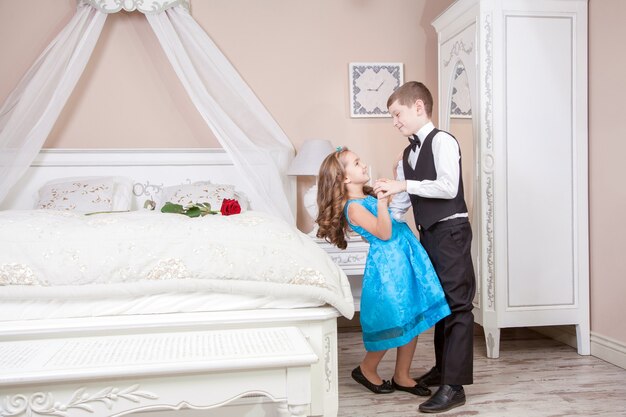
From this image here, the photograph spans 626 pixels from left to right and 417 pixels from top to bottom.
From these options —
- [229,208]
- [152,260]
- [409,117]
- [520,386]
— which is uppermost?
[409,117]

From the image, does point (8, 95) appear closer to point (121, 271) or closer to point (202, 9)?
point (202, 9)

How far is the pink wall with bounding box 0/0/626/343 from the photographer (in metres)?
3.95

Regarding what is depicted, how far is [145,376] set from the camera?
166cm

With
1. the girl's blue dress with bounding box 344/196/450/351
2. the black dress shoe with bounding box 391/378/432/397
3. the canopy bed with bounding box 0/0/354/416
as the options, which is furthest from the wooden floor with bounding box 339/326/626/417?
the canopy bed with bounding box 0/0/354/416

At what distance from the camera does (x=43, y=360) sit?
169cm

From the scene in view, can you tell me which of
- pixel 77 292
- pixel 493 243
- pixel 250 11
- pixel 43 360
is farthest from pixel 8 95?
pixel 493 243

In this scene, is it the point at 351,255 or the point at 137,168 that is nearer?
the point at 351,255

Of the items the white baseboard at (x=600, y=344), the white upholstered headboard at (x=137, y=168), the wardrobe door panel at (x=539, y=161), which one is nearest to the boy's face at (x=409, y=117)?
the wardrobe door panel at (x=539, y=161)

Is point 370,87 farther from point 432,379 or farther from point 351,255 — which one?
point 432,379

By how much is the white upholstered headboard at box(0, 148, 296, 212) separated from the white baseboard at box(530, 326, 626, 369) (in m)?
1.81

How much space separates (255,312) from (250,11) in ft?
8.96

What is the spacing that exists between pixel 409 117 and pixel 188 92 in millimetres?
1584

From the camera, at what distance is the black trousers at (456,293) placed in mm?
2480

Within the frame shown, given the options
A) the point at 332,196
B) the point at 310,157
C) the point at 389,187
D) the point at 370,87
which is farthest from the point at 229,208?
Result: the point at 370,87
